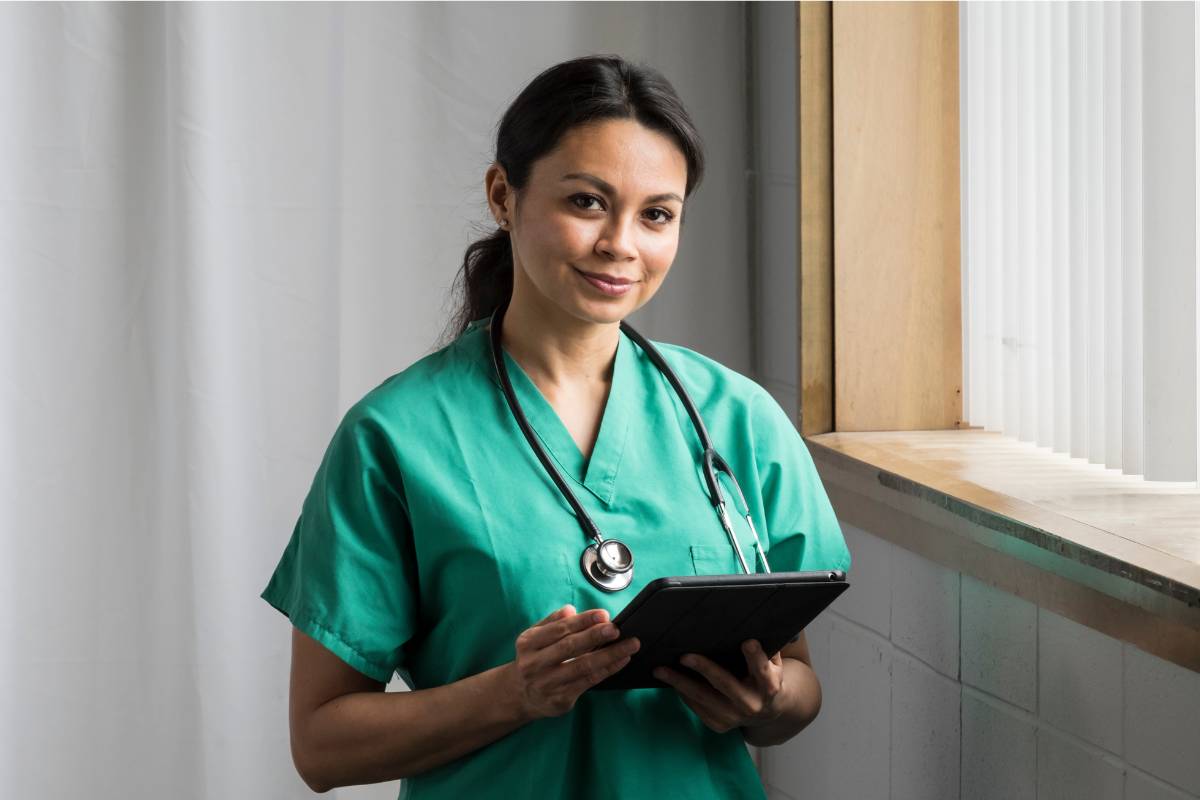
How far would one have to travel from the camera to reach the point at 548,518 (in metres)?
1.14

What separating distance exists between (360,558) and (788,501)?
0.41 metres

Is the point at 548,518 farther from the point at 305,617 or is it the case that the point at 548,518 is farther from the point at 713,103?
the point at 713,103

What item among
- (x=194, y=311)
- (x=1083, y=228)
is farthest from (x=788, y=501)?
(x=194, y=311)

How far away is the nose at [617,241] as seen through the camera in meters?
1.14

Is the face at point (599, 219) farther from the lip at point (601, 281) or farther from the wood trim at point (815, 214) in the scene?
the wood trim at point (815, 214)

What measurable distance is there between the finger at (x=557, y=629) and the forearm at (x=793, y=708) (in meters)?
0.28

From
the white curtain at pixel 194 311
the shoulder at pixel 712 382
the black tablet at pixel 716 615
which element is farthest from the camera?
the white curtain at pixel 194 311

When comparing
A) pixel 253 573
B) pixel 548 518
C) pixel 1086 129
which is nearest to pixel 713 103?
pixel 1086 129

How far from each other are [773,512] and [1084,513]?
31 centimetres

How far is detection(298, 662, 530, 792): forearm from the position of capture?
42.6 inches

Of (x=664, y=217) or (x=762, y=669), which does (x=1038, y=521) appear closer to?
(x=762, y=669)

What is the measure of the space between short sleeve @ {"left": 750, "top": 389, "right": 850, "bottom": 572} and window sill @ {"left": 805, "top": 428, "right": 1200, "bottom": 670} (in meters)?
0.18

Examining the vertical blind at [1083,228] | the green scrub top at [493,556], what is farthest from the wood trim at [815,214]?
the green scrub top at [493,556]

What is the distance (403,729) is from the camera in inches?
43.8
